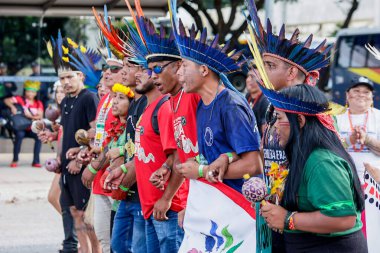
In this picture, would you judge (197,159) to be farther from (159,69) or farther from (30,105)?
(30,105)

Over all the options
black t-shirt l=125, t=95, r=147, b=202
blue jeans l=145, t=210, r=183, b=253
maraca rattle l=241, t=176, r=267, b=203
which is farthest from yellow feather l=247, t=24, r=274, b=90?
black t-shirt l=125, t=95, r=147, b=202

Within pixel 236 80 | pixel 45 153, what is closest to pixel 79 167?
pixel 45 153

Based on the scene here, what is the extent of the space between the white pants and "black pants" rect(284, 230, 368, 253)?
3120 mm

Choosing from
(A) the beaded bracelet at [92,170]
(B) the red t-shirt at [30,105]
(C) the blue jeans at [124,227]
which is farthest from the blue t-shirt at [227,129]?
(B) the red t-shirt at [30,105]

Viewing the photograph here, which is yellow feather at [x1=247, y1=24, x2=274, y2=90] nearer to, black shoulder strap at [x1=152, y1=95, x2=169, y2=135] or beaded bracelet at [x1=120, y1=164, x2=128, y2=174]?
black shoulder strap at [x1=152, y1=95, x2=169, y2=135]

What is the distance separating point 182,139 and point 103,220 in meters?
2.05

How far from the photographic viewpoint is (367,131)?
287 inches

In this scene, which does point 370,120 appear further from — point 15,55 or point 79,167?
point 15,55

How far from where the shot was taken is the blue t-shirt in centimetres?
472

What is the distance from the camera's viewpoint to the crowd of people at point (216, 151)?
Answer: 3.94 m

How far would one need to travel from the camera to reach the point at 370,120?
7402 mm

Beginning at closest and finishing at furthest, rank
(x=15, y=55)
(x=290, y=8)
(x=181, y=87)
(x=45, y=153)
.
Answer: (x=181, y=87), (x=45, y=153), (x=15, y=55), (x=290, y=8)

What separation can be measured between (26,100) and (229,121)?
39.5 feet

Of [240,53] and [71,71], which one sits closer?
[240,53]
